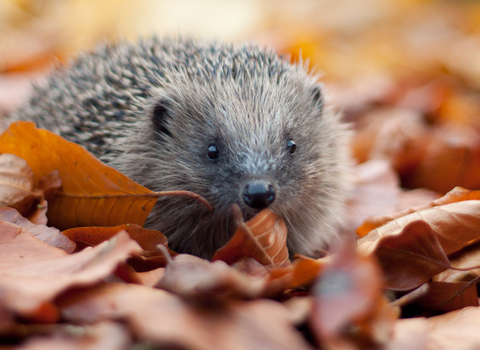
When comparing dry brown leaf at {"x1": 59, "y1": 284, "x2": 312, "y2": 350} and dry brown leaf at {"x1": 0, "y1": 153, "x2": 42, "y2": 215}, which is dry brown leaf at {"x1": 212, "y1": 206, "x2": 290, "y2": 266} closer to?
dry brown leaf at {"x1": 59, "y1": 284, "x2": 312, "y2": 350}

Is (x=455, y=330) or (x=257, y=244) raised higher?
(x=257, y=244)

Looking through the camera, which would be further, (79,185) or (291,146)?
(291,146)

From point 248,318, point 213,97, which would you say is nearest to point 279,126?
point 213,97

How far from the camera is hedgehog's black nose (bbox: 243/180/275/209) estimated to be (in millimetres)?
2307

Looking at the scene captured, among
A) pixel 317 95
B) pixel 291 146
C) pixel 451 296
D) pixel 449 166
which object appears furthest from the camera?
pixel 449 166

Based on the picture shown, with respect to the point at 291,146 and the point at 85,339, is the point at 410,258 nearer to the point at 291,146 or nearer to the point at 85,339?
the point at 291,146

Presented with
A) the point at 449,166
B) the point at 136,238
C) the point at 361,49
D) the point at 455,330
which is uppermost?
the point at 361,49

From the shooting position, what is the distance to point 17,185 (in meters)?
2.40

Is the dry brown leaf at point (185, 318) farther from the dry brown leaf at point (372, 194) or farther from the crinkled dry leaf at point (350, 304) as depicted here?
the dry brown leaf at point (372, 194)

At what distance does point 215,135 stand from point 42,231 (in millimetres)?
1079

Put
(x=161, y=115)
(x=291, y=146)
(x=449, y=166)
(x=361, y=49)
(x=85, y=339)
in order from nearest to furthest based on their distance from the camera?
1. (x=85, y=339)
2. (x=291, y=146)
3. (x=161, y=115)
4. (x=449, y=166)
5. (x=361, y=49)

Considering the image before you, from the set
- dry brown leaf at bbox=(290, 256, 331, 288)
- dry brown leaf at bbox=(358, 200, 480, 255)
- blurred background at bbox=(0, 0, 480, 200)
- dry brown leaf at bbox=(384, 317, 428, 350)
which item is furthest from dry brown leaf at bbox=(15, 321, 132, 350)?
blurred background at bbox=(0, 0, 480, 200)

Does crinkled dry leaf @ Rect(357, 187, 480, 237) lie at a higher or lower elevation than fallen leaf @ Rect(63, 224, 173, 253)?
higher

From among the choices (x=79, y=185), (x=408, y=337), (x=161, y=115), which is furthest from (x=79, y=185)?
(x=408, y=337)
